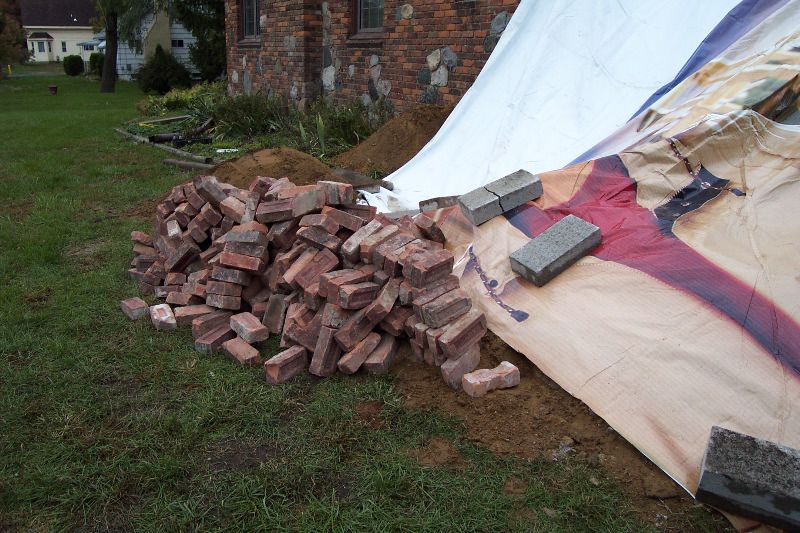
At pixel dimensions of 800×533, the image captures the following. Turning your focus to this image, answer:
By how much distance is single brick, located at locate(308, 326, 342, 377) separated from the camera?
10.9 feet

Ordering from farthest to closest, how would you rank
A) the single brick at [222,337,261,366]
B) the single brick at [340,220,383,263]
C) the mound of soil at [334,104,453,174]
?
1. the mound of soil at [334,104,453,174]
2. the single brick at [340,220,383,263]
3. the single brick at [222,337,261,366]

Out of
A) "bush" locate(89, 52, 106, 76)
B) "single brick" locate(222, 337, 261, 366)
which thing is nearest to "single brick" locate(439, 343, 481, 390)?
"single brick" locate(222, 337, 261, 366)

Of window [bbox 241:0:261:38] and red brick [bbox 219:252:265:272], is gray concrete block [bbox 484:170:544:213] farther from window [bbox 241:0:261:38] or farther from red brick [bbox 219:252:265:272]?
window [bbox 241:0:261:38]

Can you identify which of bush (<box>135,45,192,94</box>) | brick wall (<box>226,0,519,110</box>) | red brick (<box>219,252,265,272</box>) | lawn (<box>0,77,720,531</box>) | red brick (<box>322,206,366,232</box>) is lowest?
lawn (<box>0,77,720,531</box>)

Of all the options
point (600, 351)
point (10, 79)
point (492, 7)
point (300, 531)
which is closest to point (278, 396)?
point (300, 531)

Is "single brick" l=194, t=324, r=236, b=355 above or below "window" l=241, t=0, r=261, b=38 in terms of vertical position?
below

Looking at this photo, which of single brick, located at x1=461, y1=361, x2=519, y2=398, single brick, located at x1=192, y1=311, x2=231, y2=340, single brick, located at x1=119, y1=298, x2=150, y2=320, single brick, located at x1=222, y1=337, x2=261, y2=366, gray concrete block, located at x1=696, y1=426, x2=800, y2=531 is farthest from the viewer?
single brick, located at x1=119, y1=298, x2=150, y2=320

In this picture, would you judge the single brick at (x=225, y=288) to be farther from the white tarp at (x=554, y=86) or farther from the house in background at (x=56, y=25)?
the house in background at (x=56, y=25)

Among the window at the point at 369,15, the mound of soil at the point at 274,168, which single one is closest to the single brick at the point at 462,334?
the mound of soil at the point at 274,168

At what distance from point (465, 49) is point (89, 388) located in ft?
19.3

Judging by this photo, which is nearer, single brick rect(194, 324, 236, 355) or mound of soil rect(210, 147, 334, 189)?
single brick rect(194, 324, 236, 355)

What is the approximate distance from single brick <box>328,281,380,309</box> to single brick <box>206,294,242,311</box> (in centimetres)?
90

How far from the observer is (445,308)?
3.23 meters

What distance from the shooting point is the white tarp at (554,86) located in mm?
5117
